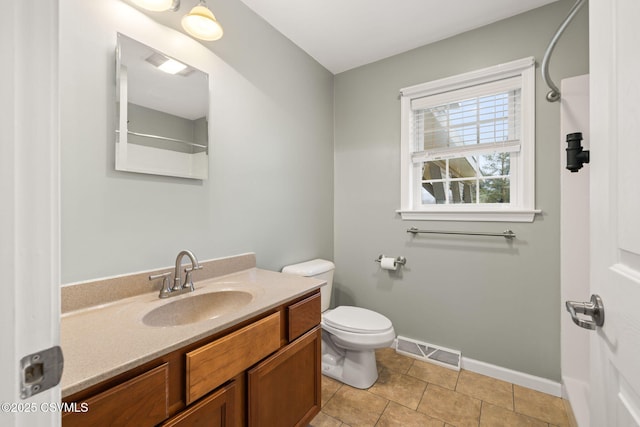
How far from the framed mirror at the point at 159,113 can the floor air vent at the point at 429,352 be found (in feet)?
6.63

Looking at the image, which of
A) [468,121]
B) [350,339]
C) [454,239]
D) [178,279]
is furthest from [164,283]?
[468,121]

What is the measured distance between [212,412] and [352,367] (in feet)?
3.79

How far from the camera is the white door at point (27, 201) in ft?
1.08

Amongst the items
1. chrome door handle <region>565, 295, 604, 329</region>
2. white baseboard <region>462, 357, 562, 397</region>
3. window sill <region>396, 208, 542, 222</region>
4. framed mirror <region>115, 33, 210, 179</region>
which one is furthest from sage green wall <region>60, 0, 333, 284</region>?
chrome door handle <region>565, 295, 604, 329</region>

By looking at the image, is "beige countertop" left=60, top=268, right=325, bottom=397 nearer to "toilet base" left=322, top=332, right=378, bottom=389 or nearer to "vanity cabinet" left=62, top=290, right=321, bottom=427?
"vanity cabinet" left=62, top=290, right=321, bottom=427

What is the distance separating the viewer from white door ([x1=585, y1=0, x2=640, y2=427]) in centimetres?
50

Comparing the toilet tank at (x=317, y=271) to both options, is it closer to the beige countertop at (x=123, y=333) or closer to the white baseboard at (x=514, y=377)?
the beige countertop at (x=123, y=333)

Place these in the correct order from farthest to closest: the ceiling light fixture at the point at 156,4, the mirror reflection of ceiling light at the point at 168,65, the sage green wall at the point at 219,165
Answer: the mirror reflection of ceiling light at the point at 168,65 → the ceiling light fixture at the point at 156,4 → the sage green wall at the point at 219,165

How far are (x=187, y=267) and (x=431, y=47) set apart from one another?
2.37 metres

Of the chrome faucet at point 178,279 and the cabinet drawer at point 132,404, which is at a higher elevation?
the chrome faucet at point 178,279

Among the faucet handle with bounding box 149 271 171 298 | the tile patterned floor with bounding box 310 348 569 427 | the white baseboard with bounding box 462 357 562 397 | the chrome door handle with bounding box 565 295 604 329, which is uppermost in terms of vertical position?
the chrome door handle with bounding box 565 295 604 329

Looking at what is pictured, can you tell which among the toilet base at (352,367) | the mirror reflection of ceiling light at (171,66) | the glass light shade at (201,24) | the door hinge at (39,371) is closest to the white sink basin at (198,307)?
the door hinge at (39,371)

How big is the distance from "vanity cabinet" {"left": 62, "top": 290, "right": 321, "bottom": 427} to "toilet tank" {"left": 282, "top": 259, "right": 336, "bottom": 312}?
461mm

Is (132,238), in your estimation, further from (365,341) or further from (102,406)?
(365,341)
